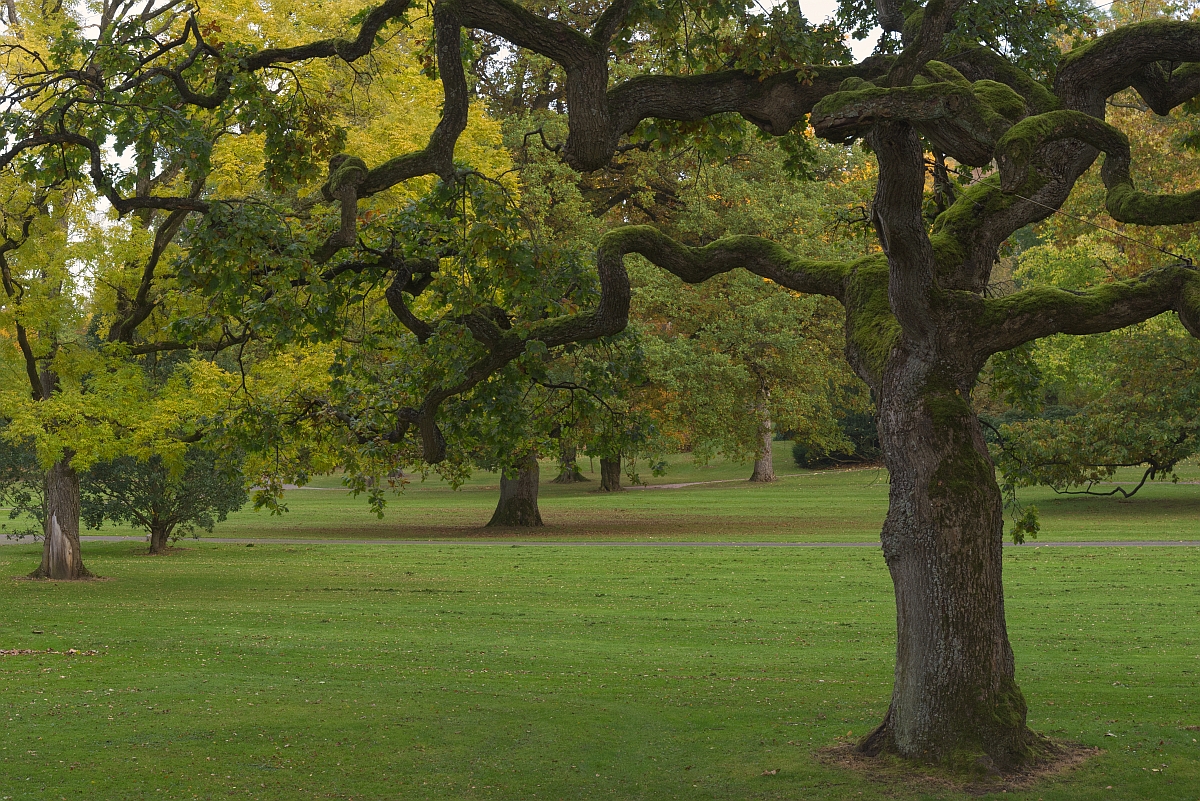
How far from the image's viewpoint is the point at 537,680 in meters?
13.6

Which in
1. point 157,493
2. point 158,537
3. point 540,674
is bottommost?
point 540,674

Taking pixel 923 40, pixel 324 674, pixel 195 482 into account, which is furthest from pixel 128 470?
pixel 923 40

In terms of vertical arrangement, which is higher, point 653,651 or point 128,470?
point 128,470

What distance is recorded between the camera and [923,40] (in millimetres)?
8961

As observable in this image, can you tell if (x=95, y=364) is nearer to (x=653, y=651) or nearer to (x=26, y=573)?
(x=26, y=573)

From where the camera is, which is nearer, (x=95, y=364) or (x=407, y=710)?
(x=407, y=710)

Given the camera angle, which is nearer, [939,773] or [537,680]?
[939,773]

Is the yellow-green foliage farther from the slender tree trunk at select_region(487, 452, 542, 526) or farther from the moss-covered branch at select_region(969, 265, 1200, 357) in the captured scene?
the moss-covered branch at select_region(969, 265, 1200, 357)

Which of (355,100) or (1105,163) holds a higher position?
(355,100)

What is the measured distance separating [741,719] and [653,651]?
4250mm

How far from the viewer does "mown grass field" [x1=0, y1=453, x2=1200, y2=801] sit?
31.0 feet

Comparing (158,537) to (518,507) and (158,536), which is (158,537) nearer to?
(158,536)

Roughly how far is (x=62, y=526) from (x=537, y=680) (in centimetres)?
1498

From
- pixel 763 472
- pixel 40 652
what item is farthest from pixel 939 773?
pixel 763 472
